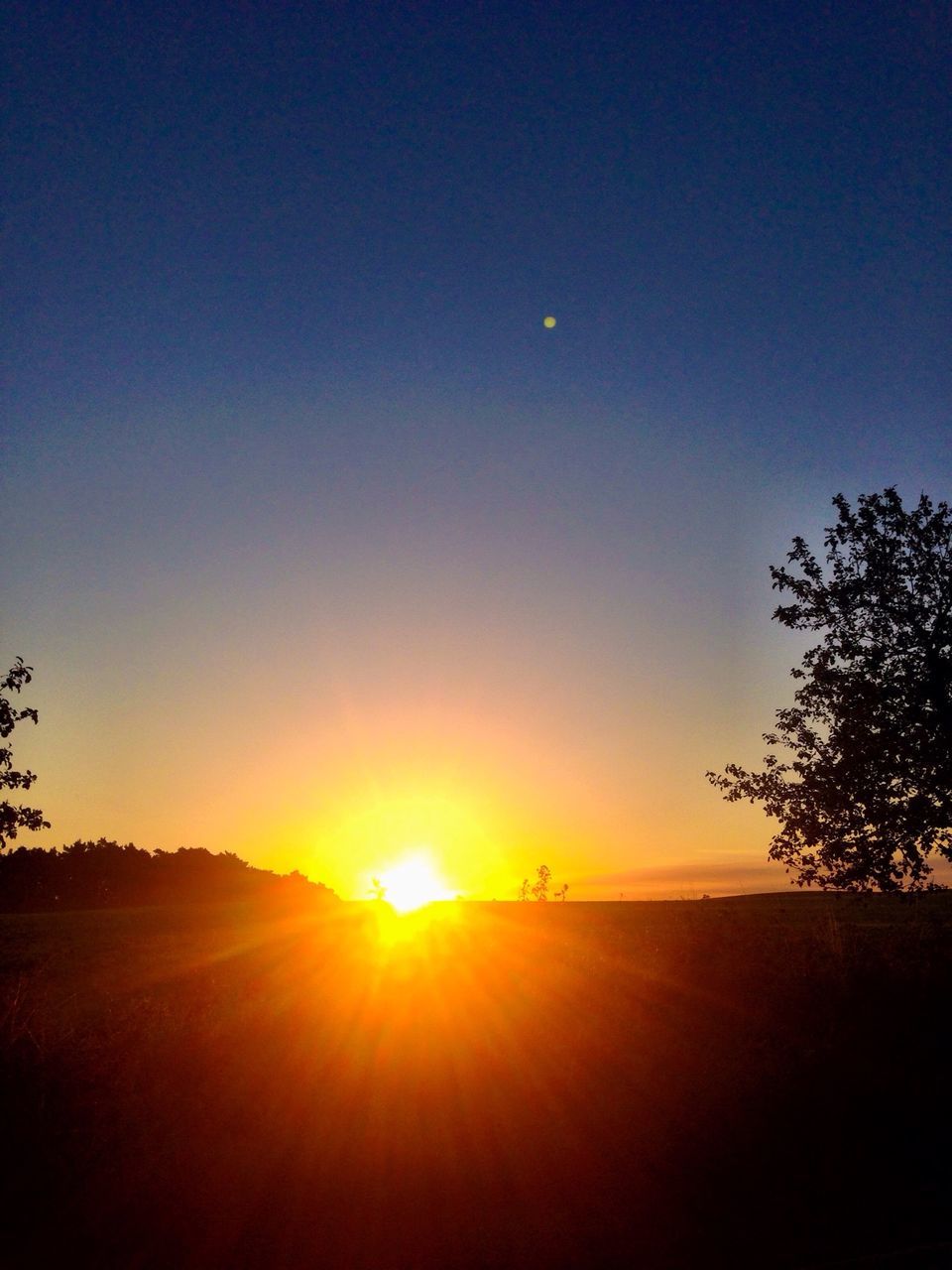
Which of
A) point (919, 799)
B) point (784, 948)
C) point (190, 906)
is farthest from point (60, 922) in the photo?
point (919, 799)

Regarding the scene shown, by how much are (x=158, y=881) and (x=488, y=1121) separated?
50.0 m

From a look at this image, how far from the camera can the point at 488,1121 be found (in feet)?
27.5

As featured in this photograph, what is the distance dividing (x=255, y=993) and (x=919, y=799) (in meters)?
15.8

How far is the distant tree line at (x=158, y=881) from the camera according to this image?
48656 mm

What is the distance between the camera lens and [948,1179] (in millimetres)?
8078

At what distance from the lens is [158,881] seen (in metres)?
52.7

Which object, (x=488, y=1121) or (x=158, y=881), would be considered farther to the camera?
(x=158, y=881)

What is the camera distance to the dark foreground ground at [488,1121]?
21.5 ft

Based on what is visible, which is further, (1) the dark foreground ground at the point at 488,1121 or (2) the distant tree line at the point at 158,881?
(2) the distant tree line at the point at 158,881

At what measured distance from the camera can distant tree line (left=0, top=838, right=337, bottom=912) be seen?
160ft

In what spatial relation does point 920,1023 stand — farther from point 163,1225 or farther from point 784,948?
point 163,1225

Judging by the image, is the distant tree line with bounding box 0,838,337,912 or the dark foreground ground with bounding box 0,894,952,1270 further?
the distant tree line with bounding box 0,838,337,912

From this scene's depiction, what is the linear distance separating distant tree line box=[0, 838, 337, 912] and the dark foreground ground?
38.6 m

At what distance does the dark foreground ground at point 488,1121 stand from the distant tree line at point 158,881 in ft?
127
